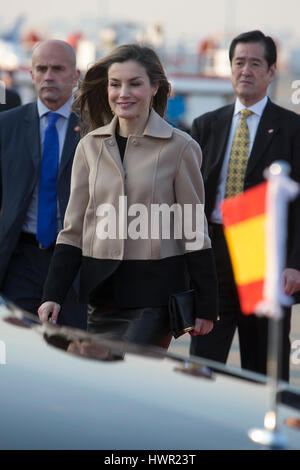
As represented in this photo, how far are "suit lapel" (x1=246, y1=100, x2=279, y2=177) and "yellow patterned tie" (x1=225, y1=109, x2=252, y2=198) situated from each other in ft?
0.14

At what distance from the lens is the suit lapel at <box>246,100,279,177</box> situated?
15.1 ft

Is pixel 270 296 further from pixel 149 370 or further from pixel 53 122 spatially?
pixel 53 122

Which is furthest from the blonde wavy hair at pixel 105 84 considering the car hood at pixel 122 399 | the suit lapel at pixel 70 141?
the car hood at pixel 122 399

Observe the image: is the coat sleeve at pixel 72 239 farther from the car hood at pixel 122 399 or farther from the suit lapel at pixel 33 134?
the car hood at pixel 122 399

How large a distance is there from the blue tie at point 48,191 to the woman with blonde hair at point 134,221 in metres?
0.84

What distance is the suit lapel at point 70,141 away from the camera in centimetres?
458

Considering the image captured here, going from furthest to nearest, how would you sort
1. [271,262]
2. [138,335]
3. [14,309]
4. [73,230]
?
[73,230]
[138,335]
[14,309]
[271,262]

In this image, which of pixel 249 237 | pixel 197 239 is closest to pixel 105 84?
pixel 197 239

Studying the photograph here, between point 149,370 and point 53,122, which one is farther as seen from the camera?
point 53,122

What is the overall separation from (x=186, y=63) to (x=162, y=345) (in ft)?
121

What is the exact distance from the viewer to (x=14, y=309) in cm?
274

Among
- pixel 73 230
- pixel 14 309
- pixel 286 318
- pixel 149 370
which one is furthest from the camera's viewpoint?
pixel 286 318

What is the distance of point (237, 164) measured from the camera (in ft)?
15.3

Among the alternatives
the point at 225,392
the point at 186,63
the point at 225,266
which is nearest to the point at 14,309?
the point at 225,392
